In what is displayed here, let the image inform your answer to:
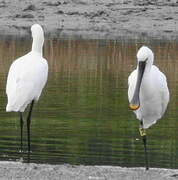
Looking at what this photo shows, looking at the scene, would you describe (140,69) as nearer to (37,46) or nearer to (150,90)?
(150,90)

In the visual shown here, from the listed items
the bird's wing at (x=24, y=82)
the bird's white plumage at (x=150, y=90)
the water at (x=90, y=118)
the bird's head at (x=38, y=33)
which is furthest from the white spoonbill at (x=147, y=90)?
the bird's head at (x=38, y=33)

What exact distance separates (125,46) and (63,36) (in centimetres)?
292

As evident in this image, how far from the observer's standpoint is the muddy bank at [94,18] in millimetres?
31094

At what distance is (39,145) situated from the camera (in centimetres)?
1361

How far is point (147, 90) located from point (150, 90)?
0.13ft

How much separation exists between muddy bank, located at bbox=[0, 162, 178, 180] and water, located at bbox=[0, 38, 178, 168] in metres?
1.25

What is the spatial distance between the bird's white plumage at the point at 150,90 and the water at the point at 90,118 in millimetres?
914

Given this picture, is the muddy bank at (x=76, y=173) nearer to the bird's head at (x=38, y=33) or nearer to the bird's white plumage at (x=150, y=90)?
the bird's white plumage at (x=150, y=90)

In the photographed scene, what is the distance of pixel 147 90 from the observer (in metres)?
11.4

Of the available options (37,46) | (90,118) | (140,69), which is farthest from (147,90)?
(90,118)

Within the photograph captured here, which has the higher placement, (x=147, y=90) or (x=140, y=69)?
(x=140, y=69)

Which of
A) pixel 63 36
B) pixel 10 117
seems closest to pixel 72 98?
pixel 10 117

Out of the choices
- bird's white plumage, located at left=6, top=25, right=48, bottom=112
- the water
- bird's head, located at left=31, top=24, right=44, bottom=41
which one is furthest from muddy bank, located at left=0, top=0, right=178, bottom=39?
bird's white plumage, located at left=6, top=25, right=48, bottom=112

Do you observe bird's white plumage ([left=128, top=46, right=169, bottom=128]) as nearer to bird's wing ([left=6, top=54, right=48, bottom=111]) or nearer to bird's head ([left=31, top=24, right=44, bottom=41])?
bird's wing ([left=6, top=54, right=48, bottom=111])
